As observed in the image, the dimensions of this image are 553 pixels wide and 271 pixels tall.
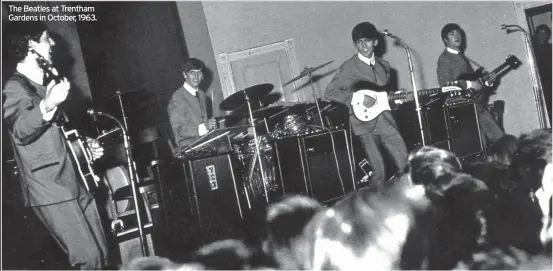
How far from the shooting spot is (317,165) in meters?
5.41

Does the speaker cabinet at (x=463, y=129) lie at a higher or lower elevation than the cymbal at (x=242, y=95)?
lower

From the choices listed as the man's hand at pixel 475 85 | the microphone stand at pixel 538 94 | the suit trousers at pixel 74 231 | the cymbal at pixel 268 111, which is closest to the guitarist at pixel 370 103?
the cymbal at pixel 268 111

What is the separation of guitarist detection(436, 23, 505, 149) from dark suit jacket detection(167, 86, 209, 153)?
3.57 metres

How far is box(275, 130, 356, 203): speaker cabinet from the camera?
519 cm

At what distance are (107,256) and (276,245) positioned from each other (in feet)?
4.17

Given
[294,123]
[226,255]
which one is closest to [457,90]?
[294,123]

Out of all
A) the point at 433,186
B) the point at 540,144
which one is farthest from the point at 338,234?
the point at 540,144

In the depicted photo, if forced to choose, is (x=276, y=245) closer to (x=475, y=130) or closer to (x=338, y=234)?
(x=338, y=234)

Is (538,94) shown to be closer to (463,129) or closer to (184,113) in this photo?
(463,129)

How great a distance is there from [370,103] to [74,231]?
338cm

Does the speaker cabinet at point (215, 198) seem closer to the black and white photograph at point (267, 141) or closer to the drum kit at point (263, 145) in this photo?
the black and white photograph at point (267, 141)

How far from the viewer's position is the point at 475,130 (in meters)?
6.61

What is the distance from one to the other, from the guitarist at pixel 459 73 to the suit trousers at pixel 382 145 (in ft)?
6.64

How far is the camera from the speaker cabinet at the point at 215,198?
14.4 feet
